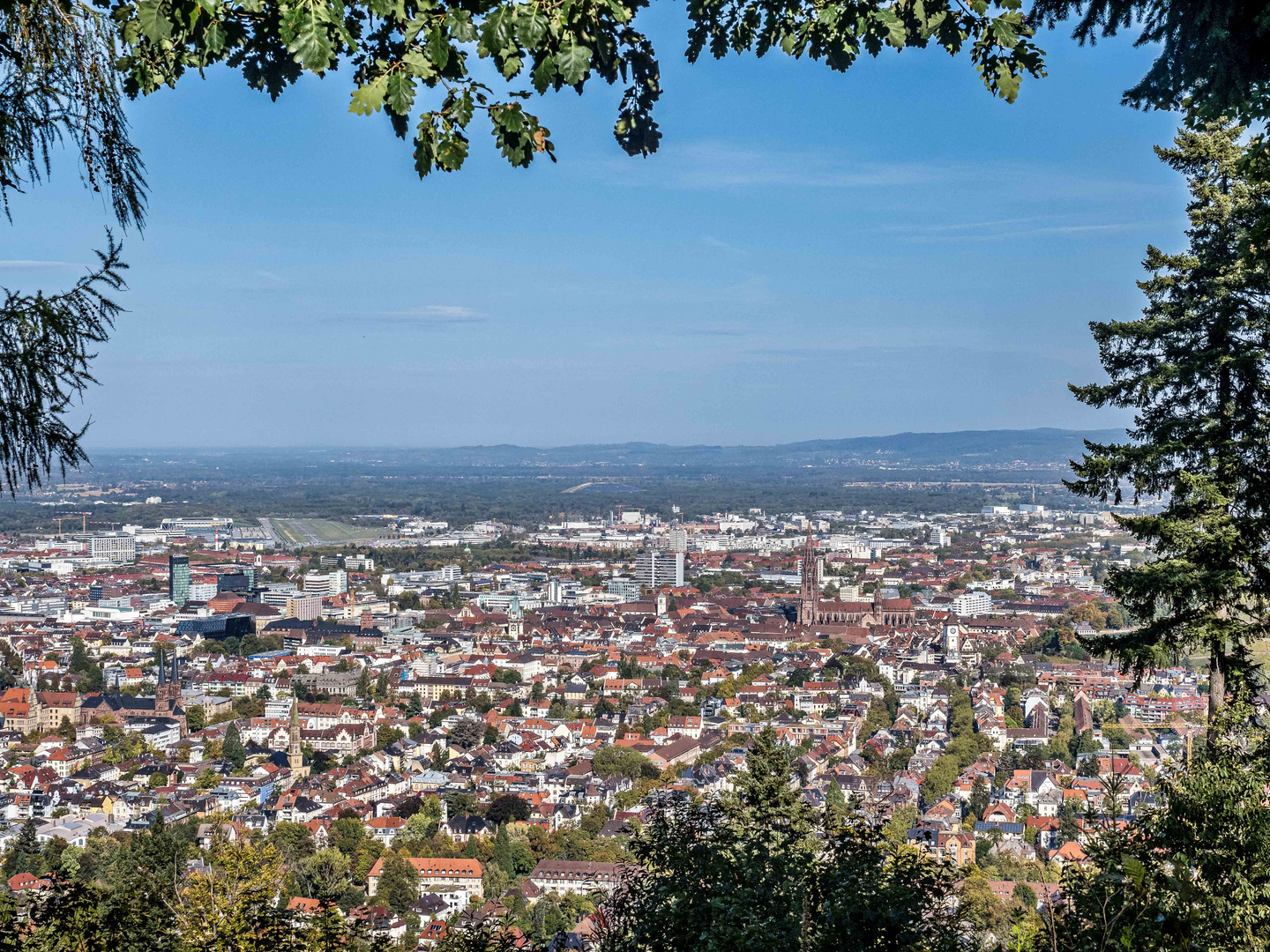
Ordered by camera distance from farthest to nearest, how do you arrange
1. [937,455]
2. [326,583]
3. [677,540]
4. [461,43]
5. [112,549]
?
[937,455] < [677,540] < [112,549] < [326,583] < [461,43]

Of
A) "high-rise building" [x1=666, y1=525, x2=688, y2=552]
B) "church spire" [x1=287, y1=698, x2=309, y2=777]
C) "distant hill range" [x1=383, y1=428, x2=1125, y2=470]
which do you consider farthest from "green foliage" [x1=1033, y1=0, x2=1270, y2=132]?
"distant hill range" [x1=383, y1=428, x2=1125, y2=470]

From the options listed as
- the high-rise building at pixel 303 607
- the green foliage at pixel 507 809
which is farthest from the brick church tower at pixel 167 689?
the high-rise building at pixel 303 607

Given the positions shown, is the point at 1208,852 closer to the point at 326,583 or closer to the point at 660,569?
the point at 326,583

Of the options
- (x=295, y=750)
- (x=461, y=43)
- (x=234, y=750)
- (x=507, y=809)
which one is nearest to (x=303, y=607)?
(x=295, y=750)

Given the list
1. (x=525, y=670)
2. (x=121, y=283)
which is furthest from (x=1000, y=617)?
(x=121, y=283)

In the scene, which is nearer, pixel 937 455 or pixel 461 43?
pixel 461 43

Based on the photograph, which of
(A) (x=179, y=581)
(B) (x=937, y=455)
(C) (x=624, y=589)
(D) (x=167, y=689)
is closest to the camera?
(D) (x=167, y=689)

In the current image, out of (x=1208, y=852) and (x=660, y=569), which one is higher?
(x=1208, y=852)

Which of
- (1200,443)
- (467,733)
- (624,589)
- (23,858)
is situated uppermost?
(1200,443)
